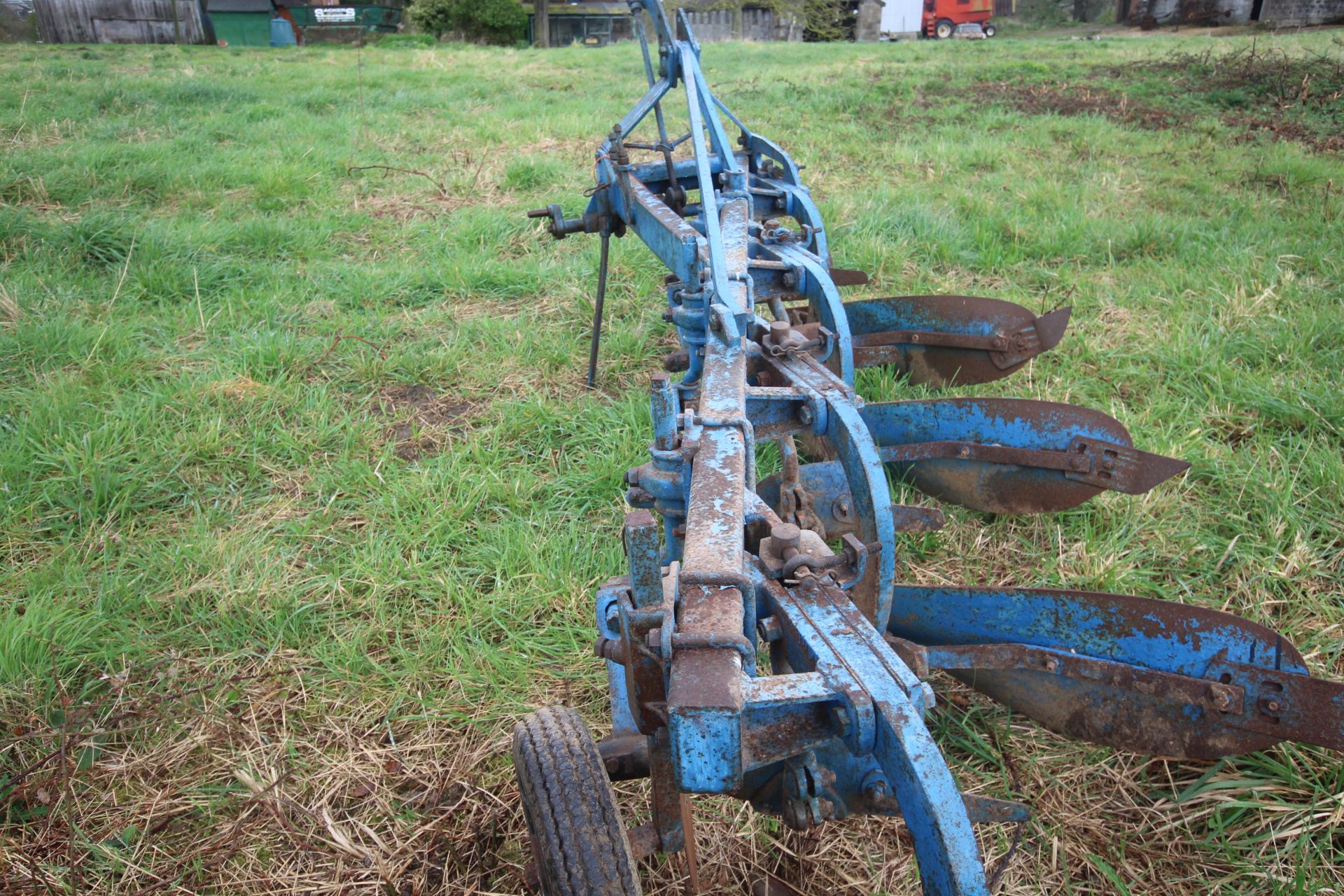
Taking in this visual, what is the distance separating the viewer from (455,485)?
314cm

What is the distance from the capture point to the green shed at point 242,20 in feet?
64.2

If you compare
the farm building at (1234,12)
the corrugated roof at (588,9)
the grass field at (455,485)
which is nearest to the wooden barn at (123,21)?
the corrugated roof at (588,9)

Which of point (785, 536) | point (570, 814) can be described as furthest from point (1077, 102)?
point (570, 814)

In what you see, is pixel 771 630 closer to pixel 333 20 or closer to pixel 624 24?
pixel 333 20

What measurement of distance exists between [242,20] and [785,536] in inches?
921

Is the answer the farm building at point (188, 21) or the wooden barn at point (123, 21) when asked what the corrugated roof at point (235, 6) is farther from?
the wooden barn at point (123, 21)

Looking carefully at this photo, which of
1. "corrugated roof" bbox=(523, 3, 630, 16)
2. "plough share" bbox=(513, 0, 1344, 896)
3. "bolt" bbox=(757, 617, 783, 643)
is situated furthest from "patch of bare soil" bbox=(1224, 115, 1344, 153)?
"corrugated roof" bbox=(523, 3, 630, 16)

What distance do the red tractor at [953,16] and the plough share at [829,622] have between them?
79.3 ft

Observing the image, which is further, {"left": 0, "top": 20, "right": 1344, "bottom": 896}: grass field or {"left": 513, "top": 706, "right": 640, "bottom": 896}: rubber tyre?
{"left": 0, "top": 20, "right": 1344, "bottom": 896}: grass field

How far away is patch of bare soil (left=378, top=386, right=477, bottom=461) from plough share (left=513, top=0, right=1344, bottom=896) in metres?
1.20

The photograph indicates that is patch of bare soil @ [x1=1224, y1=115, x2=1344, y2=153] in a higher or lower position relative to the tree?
lower

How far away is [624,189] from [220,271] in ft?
8.50

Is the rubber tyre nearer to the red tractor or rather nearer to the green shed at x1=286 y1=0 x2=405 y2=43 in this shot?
the green shed at x1=286 y1=0 x2=405 y2=43

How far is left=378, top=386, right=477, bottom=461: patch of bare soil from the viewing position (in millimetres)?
3438
